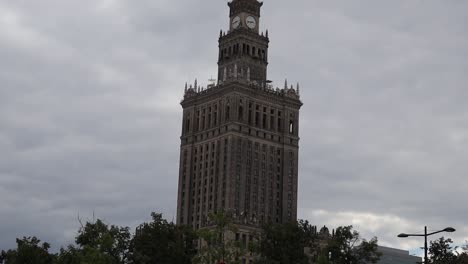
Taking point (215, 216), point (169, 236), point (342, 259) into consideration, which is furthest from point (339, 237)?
point (215, 216)

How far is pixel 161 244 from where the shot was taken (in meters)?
151

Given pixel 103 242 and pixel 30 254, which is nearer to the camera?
pixel 103 242

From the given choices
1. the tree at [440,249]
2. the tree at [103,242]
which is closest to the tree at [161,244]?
the tree at [103,242]

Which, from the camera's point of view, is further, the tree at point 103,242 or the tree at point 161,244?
the tree at point 161,244

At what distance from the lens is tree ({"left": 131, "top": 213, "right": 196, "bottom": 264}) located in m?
149

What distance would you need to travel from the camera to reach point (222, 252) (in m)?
98.2

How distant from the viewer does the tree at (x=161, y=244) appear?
488 ft

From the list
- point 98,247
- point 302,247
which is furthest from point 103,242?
point 302,247

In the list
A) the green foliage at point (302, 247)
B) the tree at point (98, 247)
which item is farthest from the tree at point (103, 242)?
the green foliage at point (302, 247)

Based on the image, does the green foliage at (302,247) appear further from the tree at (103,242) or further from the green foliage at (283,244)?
the tree at (103,242)

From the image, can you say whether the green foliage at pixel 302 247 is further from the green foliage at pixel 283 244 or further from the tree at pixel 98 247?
the tree at pixel 98 247

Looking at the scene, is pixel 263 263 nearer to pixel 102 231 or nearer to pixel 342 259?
pixel 342 259

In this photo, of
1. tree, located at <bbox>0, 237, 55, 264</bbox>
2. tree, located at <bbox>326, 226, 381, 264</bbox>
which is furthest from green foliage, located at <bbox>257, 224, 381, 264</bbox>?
tree, located at <bbox>0, 237, 55, 264</bbox>

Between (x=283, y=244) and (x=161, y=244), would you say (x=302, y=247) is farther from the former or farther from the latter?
(x=161, y=244)
